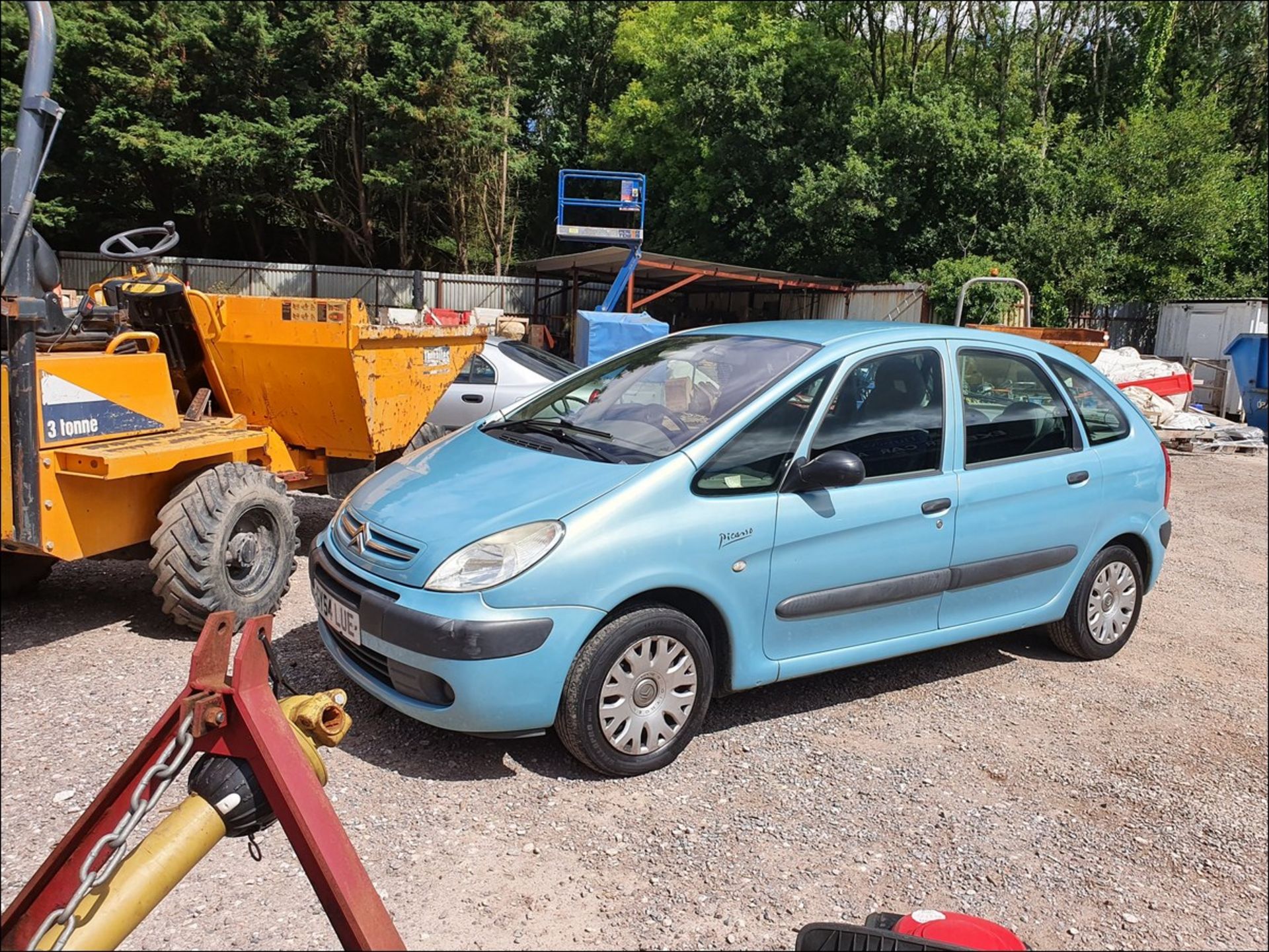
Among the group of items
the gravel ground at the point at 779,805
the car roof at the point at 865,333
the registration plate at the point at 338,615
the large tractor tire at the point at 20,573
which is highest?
the car roof at the point at 865,333

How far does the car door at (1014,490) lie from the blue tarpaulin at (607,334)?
8141 mm

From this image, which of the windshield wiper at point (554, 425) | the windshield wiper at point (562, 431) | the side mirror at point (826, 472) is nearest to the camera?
the side mirror at point (826, 472)

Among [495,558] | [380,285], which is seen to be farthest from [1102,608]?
[380,285]

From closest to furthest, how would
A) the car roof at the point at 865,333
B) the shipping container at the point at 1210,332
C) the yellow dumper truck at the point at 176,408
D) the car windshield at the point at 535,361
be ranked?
the yellow dumper truck at the point at 176,408 → the car roof at the point at 865,333 → the car windshield at the point at 535,361 → the shipping container at the point at 1210,332

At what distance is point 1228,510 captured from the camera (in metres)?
9.56

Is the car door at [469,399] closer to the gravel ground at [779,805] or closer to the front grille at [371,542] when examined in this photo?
the gravel ground at [779,805]

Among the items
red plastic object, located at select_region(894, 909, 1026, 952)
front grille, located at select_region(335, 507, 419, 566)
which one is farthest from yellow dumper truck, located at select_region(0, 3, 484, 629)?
red plastic object, located at select_region(894, 909, 1026, 952)

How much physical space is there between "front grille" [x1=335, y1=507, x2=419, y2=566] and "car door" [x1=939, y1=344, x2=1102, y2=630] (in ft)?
Result: 8.07

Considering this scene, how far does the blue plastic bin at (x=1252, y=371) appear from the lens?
16266 millimetres

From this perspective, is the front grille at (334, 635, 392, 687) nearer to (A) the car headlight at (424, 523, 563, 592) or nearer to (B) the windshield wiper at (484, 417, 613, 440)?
(A) the car headlight at (424, 523, 563, 592)

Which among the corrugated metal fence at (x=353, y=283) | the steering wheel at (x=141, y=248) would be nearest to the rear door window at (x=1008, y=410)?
the steering wheel at (x=141, y=248)

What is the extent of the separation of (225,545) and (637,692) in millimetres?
2484

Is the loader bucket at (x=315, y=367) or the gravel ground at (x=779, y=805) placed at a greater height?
the loader bucket at (x=315, y=367)

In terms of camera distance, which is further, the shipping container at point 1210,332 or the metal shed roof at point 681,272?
the metal shed roof at point 681,272
